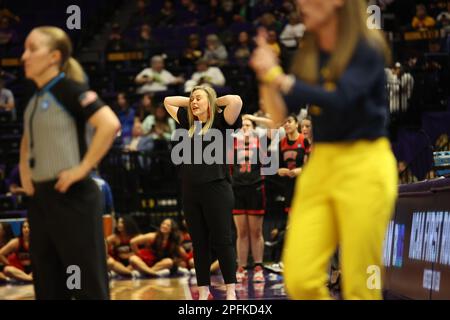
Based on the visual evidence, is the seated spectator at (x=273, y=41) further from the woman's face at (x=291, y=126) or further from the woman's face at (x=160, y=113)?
the woman's face at (x=291, y=126)

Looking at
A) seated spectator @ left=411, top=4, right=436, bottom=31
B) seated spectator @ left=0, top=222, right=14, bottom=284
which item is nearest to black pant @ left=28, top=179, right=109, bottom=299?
seated spectator @ left=0, top=222, right=14, bottom=284

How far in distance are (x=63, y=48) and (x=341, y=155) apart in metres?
1.54

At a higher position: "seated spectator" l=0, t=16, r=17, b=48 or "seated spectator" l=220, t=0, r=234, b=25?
"seated spectator" l=220, t=0, r=234, b=25

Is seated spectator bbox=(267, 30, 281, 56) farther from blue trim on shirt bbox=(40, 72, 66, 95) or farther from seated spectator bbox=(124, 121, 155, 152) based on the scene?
blue trim on shirt bbox=(40, 72, 66, 95)

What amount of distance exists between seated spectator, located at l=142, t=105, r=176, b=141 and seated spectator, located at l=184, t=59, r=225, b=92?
4.09ft

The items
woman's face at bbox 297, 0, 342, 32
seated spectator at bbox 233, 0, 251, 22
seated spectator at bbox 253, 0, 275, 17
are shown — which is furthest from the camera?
seated spectator at bbox 233, 0, 251, 22

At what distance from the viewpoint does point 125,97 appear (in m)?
18.5

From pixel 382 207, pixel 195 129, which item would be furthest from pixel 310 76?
pixel 195 129

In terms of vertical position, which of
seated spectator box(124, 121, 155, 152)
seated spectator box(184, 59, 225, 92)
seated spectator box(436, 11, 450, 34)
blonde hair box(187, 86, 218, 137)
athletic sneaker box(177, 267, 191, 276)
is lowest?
athletic sneaker box(177, 267, 191, 276)

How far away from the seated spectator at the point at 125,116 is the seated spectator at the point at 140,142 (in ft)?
1.99

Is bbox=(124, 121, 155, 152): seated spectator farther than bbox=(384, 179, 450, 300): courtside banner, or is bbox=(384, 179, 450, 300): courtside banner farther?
bbox=(124, 121, 155, 152): seated spectator

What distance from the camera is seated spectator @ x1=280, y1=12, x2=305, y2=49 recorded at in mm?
19017

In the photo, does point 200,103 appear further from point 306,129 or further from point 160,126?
Answer: point 160,126
